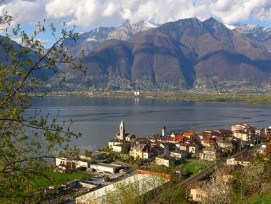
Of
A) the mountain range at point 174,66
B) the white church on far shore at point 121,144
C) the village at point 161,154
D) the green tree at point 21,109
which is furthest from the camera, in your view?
the mountain range at point 174,66

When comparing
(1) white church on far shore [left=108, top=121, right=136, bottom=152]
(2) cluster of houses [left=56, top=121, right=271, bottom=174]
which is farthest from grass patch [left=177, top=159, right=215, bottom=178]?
(1) white church on far shore [left=108, top=121, right=136, bottom=152]

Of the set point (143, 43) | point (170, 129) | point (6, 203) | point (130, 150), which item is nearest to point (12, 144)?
point (6, 203)

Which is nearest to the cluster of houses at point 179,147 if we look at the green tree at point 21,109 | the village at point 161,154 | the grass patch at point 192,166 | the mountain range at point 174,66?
the village at point 161,154

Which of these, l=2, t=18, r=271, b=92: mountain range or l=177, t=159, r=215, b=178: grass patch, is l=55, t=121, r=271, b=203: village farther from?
l=2, t=18, r=271, b=92: mountain range

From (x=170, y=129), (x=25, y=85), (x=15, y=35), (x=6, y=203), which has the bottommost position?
(x=170, y=129)

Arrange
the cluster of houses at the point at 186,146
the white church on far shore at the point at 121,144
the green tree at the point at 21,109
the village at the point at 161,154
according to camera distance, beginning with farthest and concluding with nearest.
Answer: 1. the white church on far shore at the point at 121,144
2. the cluster of houses at the point at 186,146
3. the village at the point at 161,154
4. the green tree at the point at 21,109

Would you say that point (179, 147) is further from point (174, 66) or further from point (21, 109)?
point (174, 66)

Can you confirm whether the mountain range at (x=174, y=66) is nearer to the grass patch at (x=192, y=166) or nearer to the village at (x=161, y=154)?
the village at (x=161, y=154)

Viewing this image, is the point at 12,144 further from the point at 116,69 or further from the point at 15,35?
the point at 116,69
